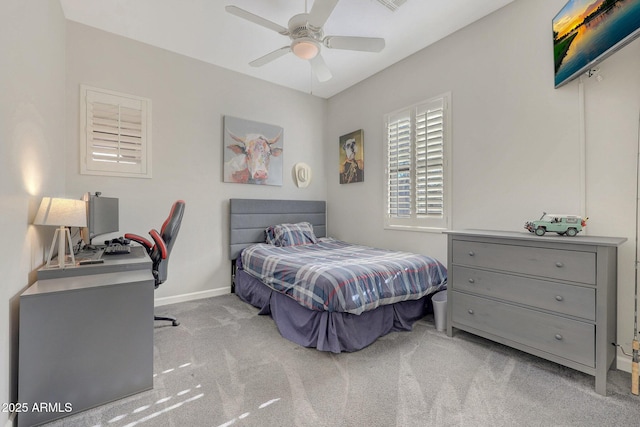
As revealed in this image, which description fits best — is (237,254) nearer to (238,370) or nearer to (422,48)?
(238,370)

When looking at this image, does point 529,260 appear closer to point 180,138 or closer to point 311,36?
point 311,36

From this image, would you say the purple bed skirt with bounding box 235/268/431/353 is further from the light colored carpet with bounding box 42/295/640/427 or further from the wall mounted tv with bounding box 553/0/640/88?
the wall mounted tv with bounding box 553/0/640/88

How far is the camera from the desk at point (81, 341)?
146 cm

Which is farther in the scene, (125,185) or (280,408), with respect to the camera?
(125,185)

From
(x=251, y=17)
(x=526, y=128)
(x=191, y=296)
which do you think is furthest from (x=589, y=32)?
(x=191, y=296)

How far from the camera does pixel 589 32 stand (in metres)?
1.88

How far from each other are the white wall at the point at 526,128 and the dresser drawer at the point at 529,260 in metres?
0.54

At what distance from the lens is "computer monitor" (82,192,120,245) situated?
2.42 m

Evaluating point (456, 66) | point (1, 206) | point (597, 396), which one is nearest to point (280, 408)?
point (1, 206)

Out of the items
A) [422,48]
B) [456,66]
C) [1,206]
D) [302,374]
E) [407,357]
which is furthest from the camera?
[422,48]

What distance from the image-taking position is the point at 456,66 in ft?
9.94

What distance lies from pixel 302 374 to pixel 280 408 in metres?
0.35

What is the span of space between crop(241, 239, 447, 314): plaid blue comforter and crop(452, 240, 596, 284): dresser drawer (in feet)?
1.40

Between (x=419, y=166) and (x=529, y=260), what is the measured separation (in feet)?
5.37
